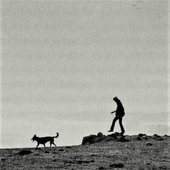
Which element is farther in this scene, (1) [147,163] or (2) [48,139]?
(2) [48,139]

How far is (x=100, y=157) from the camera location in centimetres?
1825

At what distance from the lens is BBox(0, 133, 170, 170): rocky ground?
52.7 feet

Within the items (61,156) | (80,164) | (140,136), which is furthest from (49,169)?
(140,136)

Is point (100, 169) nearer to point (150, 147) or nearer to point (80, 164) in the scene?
point (80, 164)

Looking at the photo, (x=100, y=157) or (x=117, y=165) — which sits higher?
(x=100, y=157)

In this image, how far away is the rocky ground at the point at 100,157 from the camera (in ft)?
52.7

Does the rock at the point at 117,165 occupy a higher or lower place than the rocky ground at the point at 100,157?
lower

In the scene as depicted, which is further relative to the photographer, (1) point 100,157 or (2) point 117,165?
(1) point 100,157

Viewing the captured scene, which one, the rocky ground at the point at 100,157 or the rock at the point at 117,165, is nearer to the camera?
the rock at the point at 117,165

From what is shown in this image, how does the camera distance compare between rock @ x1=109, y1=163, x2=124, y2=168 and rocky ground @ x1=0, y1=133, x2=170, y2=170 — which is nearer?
rock @ x1=109, y1=163, x2=124, y2=168

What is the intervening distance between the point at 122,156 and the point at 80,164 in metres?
2.76

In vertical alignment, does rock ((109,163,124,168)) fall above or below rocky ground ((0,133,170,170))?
below

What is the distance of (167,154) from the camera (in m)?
19.2

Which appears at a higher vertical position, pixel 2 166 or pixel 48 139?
pixel 48 139
